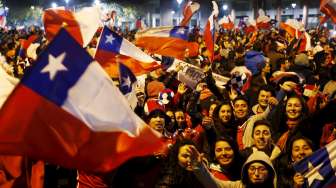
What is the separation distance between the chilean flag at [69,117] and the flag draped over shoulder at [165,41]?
21.5 ft

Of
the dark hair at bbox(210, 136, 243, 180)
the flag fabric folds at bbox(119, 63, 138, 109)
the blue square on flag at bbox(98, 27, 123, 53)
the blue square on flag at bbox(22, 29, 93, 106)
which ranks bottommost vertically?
the dark hair at bbox(210, 136, 243, 180)

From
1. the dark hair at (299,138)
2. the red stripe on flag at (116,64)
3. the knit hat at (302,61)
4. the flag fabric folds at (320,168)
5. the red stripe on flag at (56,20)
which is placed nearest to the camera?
the flag fabric folds at (320,168)

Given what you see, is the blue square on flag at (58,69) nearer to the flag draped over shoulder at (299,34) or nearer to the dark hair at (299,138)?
the dark hair at (299,138)

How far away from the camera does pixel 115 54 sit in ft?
25.5

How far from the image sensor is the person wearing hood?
4.66m

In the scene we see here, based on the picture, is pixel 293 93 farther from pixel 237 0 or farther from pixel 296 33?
pixel 237 0

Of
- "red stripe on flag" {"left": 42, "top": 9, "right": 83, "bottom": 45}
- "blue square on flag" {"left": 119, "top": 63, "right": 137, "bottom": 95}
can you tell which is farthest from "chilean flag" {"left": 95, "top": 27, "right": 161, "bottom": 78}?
"red stripe on flag" {"left": 42, "top": 9, "right": 83, "bottom": 45}

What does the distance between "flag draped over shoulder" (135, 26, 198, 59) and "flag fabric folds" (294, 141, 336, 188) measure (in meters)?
5.77

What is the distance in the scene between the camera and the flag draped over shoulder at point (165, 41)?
33.8 feet

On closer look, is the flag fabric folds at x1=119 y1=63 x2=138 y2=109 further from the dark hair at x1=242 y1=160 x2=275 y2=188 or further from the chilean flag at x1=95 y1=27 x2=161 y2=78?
Answer: the dark hair at x1=242 y1=160 x2=275 y2=188

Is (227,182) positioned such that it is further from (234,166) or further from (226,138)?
(226,138)

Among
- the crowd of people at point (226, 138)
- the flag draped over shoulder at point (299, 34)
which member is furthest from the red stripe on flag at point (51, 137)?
the flag draped over shoulder at point (299, 34)

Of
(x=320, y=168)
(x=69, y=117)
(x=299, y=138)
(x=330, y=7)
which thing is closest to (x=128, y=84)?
(x=299, y=138)

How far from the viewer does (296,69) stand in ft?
34.6
